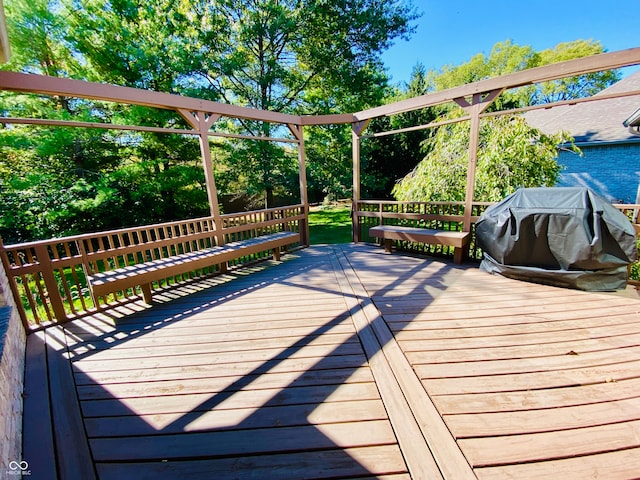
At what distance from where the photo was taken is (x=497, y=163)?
493cm

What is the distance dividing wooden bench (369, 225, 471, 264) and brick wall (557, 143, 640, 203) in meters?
6.66

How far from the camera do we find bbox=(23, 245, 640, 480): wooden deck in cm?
124

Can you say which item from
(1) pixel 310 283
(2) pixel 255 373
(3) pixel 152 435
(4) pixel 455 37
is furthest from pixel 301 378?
(4) pixel 455 37

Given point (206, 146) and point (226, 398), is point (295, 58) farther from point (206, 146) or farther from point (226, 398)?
point (226, 398)

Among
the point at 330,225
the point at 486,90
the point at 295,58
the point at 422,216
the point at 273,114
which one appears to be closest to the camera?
the point at 486,90

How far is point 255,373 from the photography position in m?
1.84

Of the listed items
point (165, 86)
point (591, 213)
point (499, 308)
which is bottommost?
point (499, 308)

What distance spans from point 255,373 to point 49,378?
1491mm

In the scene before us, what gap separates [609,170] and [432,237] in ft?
28.0

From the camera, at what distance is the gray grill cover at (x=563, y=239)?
2.65 metres

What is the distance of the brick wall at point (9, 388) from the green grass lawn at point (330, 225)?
5.56 m

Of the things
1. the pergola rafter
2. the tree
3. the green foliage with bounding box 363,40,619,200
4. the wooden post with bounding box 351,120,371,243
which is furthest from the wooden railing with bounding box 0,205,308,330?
the tree

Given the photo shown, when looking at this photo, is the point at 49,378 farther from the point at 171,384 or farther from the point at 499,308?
the point at 499,308

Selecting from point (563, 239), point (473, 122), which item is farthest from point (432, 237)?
point (473, 122)
